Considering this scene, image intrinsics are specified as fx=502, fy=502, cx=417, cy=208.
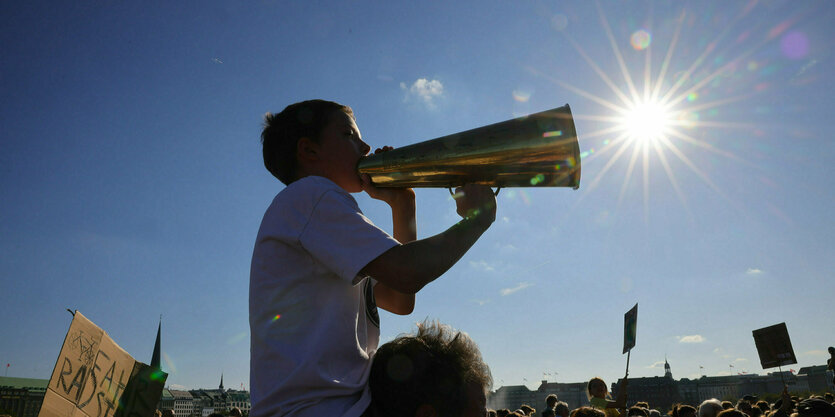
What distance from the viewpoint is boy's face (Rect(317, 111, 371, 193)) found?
2.19 m

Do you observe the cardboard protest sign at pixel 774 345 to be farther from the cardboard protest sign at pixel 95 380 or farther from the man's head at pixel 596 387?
the cardboard protest sign at pixel 95 380

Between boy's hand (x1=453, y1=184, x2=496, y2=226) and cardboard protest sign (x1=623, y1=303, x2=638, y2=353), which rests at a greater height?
cardboard protest sign (x1=623, y1=303, x2=638, y2=353)

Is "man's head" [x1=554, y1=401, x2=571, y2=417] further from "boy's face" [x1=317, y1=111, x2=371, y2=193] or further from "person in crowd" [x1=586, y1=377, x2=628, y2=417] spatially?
"boy's face" [x1=317, y1=111, x2=371, y2=193]

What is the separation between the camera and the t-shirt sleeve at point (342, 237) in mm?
1622

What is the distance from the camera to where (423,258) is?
5.47ft

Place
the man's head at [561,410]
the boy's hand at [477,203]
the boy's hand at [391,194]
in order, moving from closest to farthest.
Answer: the boy's hand at [477,203] → the boy's hand at [391,194] → the man's head at [561,410]

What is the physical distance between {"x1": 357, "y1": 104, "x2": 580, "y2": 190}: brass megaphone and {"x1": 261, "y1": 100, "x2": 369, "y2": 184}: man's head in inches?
8.1

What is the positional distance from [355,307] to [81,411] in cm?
678

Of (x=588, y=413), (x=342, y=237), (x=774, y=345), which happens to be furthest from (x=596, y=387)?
(x=342, y=237)

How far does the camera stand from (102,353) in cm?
688

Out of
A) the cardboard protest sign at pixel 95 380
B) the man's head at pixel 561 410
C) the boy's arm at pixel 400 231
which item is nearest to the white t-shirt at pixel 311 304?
the boy's arm at pixel 400 231

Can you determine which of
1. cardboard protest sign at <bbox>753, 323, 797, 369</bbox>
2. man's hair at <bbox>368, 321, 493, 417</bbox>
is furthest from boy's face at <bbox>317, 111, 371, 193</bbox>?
cardboard protest sign at <bbox>753, 323, 797, 369</bbox>

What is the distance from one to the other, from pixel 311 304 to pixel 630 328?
27.6 feet

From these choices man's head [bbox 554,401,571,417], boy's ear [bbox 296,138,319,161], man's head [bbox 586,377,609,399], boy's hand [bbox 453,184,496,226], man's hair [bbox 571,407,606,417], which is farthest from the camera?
man's head [bbox 554,401,571,417]
